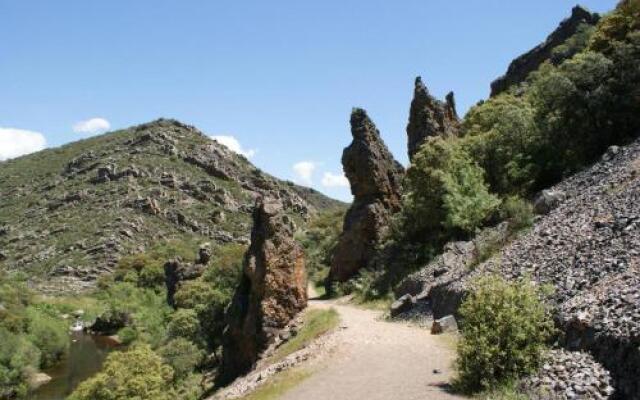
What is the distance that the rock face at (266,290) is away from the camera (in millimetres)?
29531

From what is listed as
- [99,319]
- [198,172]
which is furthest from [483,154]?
[198,172]

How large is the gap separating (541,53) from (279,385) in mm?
71150

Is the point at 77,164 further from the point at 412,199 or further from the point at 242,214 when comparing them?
the point at 412,199

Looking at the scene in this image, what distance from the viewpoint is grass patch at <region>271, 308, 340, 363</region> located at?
24.9 meters

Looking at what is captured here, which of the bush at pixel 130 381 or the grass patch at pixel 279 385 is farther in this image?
the bush at pixel 130 381

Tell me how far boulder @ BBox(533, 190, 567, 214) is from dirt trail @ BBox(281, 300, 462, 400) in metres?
8.95

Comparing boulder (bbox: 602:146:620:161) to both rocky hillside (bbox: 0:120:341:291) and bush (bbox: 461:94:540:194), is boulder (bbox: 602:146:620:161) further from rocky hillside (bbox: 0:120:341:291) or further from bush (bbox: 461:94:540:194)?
rocky hillside (bbox: 0:120:341:291)

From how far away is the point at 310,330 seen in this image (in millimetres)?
26984

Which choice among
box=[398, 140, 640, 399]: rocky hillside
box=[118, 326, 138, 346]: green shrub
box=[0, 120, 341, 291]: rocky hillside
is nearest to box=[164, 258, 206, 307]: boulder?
box=[118, 326, 138, 346]: green shrub

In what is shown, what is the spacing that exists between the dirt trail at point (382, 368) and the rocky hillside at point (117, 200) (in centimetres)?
8352

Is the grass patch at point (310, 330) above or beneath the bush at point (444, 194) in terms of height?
beneath

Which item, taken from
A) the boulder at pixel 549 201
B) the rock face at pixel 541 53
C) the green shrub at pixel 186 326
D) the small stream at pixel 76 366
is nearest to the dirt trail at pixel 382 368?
the boulder at pixel 549 201

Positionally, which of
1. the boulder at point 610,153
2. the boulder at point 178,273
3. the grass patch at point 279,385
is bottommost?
the grass patch at point 279,385

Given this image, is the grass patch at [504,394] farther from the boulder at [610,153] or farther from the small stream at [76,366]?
the small stream at [76,366]
